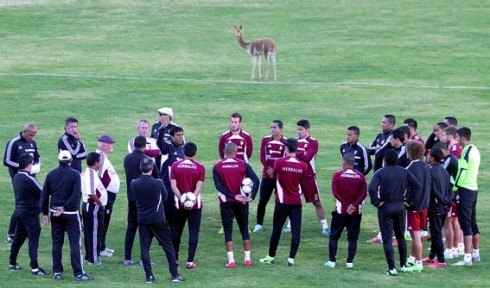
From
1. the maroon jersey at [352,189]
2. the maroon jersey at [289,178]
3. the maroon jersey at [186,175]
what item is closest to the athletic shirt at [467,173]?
the maroon jersey at [352,189]

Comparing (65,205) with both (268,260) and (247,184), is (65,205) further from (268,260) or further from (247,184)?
(268,260)

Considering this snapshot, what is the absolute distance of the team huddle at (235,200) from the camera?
15414 mm

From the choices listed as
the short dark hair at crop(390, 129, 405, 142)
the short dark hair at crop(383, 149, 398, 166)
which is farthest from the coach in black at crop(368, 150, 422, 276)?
the short dark hair at crop(390, 129, 405, 142)

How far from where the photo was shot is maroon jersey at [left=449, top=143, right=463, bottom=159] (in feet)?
55.3

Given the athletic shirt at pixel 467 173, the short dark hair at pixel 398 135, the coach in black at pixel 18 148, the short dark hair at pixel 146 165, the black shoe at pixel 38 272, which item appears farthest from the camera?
the coach in black at pixel 18 148

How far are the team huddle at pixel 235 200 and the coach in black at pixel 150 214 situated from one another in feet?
0.05

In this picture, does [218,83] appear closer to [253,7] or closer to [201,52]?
[201,52]

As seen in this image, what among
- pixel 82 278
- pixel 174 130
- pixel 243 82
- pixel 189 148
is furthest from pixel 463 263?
pixel 243 82

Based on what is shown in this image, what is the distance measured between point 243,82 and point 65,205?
66.5 feet

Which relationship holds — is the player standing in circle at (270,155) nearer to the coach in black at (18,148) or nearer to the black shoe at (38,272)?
the coach in black at (18,148)

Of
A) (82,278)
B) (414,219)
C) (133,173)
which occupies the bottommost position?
(82,278)

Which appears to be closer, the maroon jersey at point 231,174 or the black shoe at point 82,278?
the black shoe at point 82,278

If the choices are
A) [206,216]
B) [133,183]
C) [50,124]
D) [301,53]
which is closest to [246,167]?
[133,183]

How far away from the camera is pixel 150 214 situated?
15.3 m
